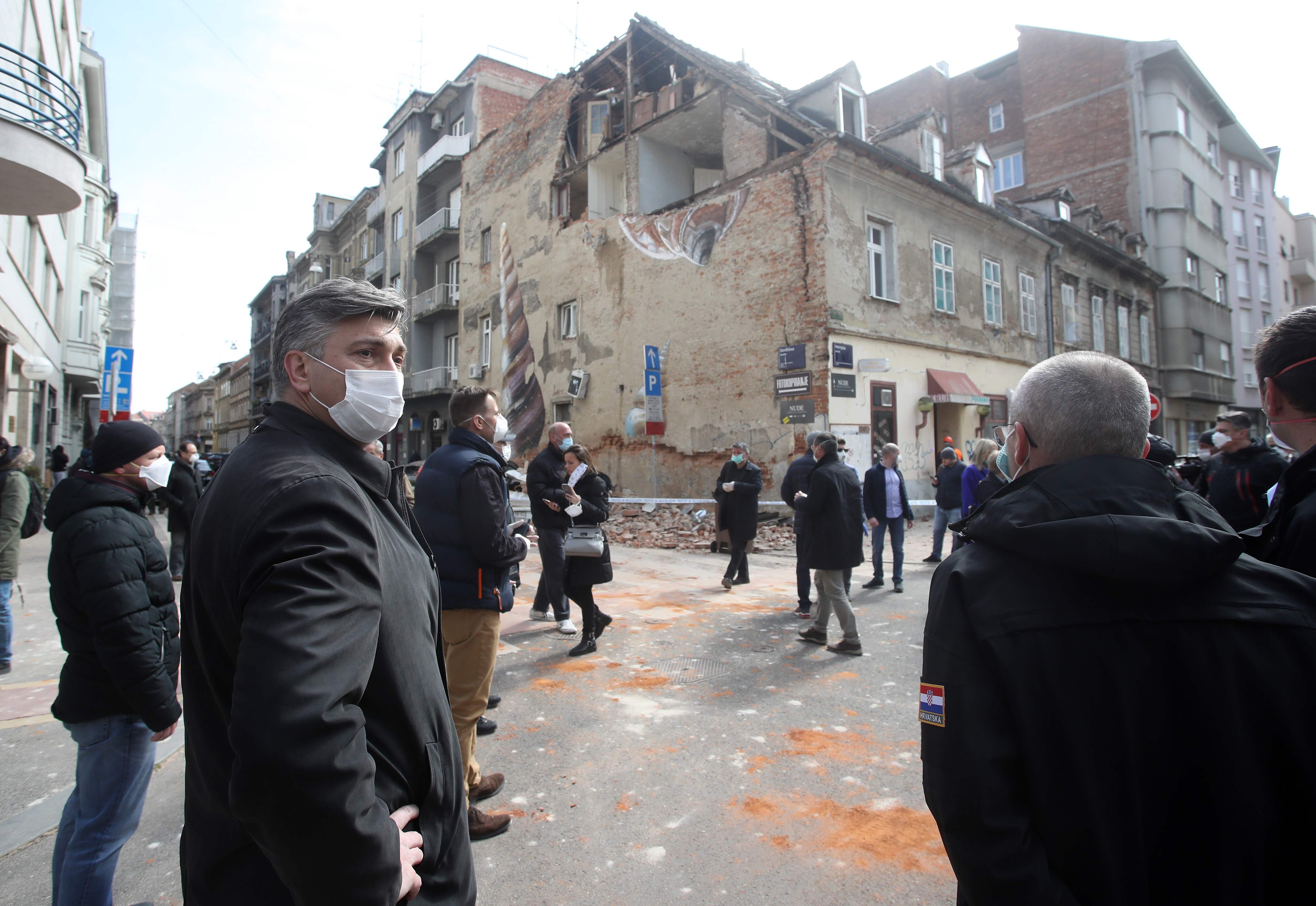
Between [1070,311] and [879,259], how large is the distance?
993cm

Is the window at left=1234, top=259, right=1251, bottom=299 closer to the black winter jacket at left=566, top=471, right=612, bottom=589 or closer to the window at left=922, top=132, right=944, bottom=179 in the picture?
the window at left=922, top=132, right=944, bottom=179

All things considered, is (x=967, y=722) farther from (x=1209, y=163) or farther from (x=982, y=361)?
(x=1209, y=163)

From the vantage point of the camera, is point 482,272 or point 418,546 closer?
point 418,546

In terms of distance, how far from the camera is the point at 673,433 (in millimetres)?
17812

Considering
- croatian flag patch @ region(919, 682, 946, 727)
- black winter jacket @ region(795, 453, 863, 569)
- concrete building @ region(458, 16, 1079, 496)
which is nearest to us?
croatian flag patch @ region(919, 682, 946, 727)

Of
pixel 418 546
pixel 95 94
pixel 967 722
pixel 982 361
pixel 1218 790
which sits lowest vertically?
pixel 1218 790

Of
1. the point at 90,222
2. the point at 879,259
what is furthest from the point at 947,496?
the point at 90,222

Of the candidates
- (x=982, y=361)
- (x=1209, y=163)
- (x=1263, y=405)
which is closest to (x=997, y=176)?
(x=1209, y=163)

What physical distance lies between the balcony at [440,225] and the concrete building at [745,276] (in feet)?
18.8

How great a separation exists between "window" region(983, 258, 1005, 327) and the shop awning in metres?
2.48

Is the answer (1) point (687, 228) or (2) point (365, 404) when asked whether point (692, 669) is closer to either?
(2) point (365, 404)

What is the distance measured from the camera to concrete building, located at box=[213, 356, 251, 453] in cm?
6159

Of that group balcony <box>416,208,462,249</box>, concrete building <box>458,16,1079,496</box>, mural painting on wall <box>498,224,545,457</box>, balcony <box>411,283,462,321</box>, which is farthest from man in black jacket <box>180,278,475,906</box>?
balcony <box>416,208,462,249</box>

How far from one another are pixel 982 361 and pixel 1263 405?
59.2 ft
